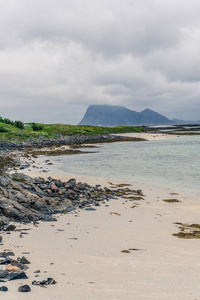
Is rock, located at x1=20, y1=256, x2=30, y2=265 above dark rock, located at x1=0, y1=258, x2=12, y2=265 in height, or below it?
below

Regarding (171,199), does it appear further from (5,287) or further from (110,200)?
(5,287)

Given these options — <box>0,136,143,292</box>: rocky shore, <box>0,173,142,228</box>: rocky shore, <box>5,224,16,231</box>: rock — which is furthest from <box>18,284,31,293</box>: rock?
<box>0,173,142,228</box>: rocky shore

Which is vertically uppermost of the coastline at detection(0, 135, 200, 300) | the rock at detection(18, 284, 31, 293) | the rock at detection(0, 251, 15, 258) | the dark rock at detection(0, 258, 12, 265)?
the rock at detection(18, 284, 31, 293)

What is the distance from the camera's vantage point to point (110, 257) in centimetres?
835

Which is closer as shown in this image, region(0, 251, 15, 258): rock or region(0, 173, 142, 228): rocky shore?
region(0, 251, 15, 258): rock

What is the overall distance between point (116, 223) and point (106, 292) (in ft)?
21.8

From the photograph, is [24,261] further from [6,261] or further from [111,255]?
[111,255]

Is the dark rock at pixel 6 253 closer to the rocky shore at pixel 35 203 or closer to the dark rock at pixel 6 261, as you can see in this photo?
the rocky shore at pixel 35 203

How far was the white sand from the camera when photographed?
6.14 m

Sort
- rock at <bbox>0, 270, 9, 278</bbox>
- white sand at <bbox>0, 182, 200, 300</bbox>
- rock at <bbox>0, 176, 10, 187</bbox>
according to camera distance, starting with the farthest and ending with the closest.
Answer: rock at <bbox>0, 176, 10, 187</bbox>
rock at <bbox>0, 270, 9, 278</bbox>
white sand at <bbox>0, 182, 200, 300</bbox>

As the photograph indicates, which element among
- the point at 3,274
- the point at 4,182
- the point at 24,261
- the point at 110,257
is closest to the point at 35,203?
the point at 4,182

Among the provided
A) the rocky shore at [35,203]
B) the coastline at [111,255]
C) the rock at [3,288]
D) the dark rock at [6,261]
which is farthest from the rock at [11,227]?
the rock at [3,288]

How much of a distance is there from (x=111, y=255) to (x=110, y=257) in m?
0.19

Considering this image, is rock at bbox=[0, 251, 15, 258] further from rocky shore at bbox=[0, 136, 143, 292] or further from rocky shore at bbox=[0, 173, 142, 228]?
rocky shore at bbox=[0, 173, 142, 228]
